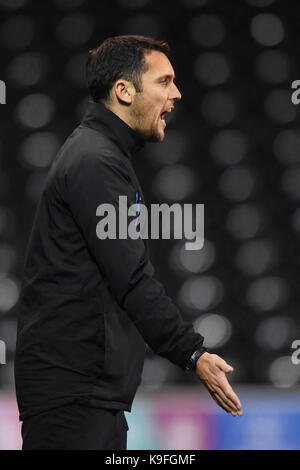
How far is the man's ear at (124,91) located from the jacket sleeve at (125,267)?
0.48 ft

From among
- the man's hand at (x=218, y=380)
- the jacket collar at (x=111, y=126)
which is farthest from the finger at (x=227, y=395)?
the jacket collar at (x=111, y=126)

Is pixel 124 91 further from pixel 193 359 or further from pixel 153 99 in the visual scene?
pixel 193 359

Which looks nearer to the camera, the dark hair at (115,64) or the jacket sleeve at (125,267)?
the jacket sleeve at (125,267)

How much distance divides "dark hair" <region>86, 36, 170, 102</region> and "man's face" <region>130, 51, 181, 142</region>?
1 cm

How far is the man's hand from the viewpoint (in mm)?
1092

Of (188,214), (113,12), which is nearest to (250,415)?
(188,214)

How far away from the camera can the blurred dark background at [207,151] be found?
2.19 meters

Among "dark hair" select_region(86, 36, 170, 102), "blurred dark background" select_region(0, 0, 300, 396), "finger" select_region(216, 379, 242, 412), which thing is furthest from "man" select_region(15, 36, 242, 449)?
"blurred dark background" select_region(0, 0, 300, 396)

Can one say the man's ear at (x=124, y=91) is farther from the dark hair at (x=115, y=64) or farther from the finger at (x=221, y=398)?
the finger at (x=221, y=398)

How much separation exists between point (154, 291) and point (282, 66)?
1340 millimetres

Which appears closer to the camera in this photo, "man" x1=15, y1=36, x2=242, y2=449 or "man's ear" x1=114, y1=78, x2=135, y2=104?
"man" x1=15, y1=36, x2=242, y2=449

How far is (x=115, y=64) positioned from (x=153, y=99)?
7 centimetres

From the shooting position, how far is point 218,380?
109 cm

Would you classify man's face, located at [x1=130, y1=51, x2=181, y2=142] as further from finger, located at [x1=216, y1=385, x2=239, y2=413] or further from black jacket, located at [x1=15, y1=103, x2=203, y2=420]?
finger, located at [x1=216, y1=385, x2=239, y2=413]
